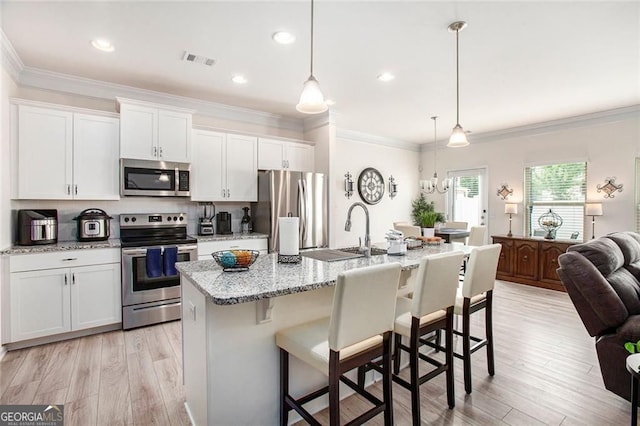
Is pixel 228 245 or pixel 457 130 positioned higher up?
pixel 457 130

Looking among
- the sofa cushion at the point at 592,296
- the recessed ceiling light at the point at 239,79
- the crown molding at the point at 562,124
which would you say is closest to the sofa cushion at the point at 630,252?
the sofa cushion at the point at 592,296

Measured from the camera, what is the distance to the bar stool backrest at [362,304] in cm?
142

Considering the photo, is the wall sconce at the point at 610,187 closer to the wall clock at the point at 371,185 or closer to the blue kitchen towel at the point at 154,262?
the wall clock at the point at 371,185

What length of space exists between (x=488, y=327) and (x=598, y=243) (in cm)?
117

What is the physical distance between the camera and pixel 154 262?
11.4 feet

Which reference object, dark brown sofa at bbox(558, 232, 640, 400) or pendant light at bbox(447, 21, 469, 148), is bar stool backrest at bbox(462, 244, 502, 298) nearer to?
dark brown sofa at bbox(558, 232, 640, 400)

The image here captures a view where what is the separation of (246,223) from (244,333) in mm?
3020

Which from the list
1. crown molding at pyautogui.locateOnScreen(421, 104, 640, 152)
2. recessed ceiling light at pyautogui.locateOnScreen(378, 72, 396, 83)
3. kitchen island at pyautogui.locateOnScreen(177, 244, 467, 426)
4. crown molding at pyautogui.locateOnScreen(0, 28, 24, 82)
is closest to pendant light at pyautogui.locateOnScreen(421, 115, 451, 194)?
crown molding at pyautogui.locateOnScreen(421, 104, 640, 152)

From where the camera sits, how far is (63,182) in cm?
330

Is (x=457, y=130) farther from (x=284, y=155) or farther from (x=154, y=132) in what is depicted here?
(x=154, y=132)

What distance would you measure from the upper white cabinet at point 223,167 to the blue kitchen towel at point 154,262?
33.8 inches

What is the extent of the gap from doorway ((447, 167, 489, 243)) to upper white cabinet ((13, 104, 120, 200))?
6.05 meters

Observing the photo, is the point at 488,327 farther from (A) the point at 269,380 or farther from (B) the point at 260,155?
(B) the point at 260,155

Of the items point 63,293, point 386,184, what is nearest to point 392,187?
point 386,184
